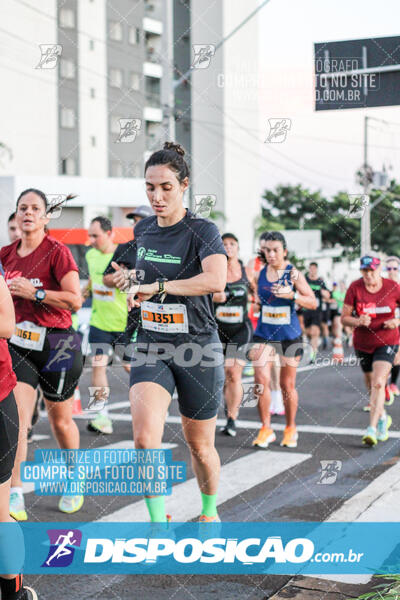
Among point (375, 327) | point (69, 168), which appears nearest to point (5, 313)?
point (375, 327)

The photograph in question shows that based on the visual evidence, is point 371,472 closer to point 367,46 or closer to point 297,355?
point 297,355

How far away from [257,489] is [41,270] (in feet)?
7.46

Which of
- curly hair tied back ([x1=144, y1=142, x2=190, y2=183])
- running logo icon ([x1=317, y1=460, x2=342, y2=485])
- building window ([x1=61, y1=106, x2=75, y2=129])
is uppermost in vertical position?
building window ([x1=61, y1=106, x2=75, y2=129])

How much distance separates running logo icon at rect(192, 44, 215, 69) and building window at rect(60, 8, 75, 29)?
39.7 m

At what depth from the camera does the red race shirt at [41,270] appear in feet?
15.7

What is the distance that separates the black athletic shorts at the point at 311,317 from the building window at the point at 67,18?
29.6 meters

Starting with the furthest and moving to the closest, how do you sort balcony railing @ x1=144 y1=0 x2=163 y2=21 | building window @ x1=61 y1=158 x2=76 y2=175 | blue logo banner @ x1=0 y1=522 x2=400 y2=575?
balcony railing @ x1=144 y1=0 x2=163 y2=21 < building window @ x1=61 y1=158 x2=76 y2=175 < blue logo banner @ x1=0 y1=522 x2=400 y2=575

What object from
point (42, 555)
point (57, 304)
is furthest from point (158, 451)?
point (57, 304)

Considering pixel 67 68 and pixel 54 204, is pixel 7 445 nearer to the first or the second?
pixel 54 204

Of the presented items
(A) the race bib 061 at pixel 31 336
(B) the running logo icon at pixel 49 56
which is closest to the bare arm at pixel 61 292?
(A) the race bib 061 at pixel 31 336

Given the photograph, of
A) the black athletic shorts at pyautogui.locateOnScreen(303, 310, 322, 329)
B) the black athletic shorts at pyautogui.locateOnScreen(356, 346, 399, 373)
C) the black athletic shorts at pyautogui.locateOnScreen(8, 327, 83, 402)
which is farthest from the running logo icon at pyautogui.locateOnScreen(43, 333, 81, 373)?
the black athletic shorts at pyautogui.locateOnScreen(303, 310, 322, 329)

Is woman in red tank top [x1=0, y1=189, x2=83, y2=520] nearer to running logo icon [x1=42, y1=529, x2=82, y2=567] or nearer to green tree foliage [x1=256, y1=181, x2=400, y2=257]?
running logo icon [x1=42, y1=529, x2=82, y2=567]

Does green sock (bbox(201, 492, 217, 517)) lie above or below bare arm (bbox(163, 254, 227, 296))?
below

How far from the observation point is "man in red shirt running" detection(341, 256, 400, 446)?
282 inches
